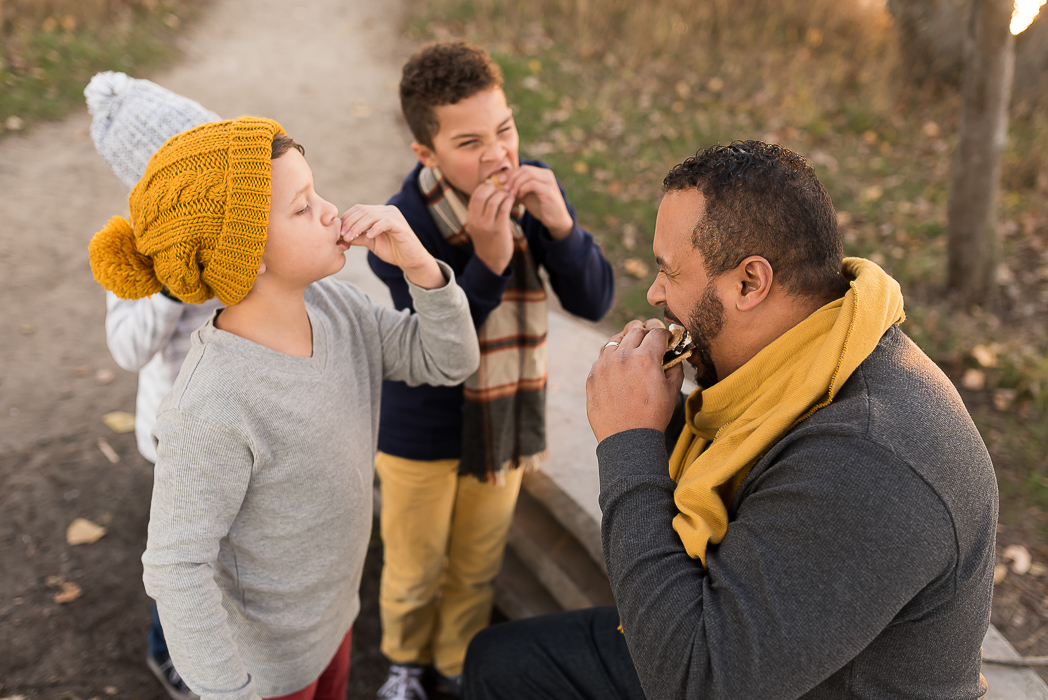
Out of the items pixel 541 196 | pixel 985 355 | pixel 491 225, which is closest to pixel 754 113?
pixel 985 355

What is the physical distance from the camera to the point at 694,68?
8.83 m

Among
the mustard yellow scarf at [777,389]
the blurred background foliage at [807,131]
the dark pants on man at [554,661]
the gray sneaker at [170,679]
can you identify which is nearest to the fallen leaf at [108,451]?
the gray sneaker at [170,679]

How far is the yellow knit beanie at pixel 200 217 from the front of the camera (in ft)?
5.32

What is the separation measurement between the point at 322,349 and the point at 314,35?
9540 millimetres

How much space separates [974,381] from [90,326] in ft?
19.4

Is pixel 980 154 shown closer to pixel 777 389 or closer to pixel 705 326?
pixel 705 326

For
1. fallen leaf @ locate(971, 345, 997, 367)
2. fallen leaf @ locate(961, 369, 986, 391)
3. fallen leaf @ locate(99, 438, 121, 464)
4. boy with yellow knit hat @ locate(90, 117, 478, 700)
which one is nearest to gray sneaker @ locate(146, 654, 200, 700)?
boy with yellow knit hat @ locate(90, 117, 478, 700)

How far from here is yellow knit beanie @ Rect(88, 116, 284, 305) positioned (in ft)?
5.32

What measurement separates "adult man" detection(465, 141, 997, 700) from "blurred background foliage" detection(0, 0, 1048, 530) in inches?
101

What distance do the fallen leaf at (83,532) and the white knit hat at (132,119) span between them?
202cm

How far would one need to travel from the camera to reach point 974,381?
14.0ft

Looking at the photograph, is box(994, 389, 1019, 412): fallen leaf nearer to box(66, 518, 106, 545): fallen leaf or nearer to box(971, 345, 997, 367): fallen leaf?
box(971, 345, 997, 367): fallen leaf

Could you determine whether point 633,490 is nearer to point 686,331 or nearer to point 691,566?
point 691,566

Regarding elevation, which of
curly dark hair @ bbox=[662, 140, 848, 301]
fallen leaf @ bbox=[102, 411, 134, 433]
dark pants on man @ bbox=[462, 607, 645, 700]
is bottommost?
fallen leaf @ bbox=[102, 411, 134, 433]
